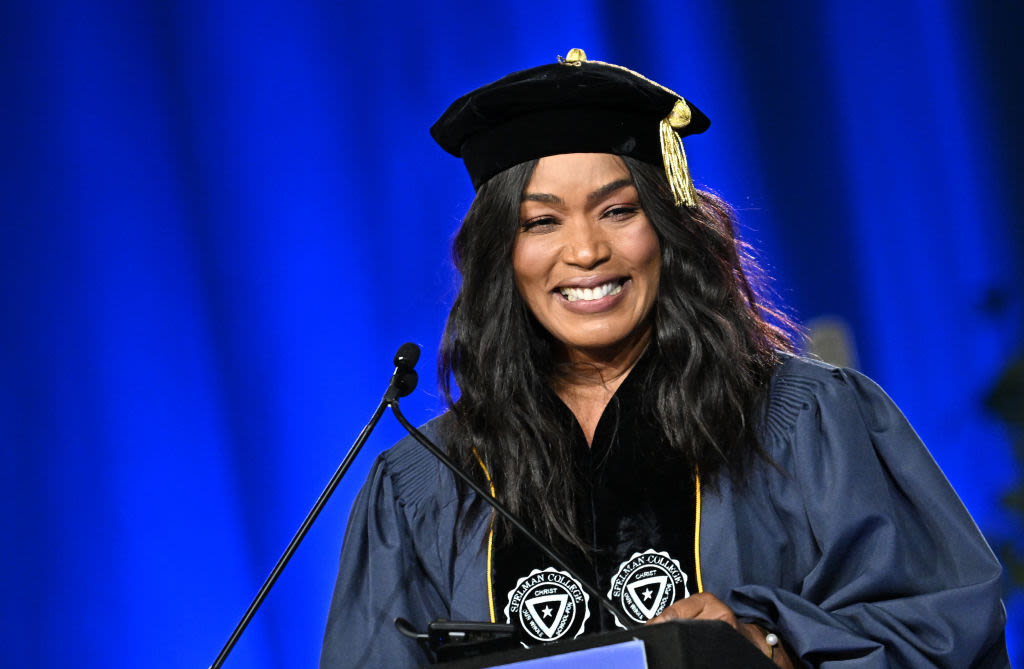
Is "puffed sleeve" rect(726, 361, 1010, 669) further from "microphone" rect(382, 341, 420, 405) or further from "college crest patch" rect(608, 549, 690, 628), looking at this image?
"microphone" rect(382, 341, 420, 405)

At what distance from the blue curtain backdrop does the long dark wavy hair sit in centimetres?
70

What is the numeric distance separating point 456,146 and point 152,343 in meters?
1.14

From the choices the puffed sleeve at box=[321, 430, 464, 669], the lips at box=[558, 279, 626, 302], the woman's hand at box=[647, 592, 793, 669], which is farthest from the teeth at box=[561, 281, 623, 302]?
the woman's hand at box=[647, 592, 793, 669]

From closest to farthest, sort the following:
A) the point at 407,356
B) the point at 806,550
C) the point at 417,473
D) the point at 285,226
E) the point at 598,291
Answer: the point at 407,356, the point at 806,550, the point at 598,291, the point at 417,473, the point at 285,226

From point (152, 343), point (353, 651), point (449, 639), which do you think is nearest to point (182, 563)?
point (152, 343)

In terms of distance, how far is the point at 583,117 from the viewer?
8.04 ft

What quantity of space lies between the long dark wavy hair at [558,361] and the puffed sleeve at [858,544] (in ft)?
0.30

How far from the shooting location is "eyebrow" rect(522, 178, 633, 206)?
2.42m

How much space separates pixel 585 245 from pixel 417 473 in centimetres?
56

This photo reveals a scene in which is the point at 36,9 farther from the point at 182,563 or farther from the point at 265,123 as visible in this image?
the point at 182,563

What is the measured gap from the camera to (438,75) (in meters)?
3.54

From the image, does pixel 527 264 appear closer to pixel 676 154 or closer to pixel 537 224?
pixel 537 224

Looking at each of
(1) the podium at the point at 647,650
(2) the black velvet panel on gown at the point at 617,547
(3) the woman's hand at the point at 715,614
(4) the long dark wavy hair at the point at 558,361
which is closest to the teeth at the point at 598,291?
(4) the long dark wavy hair at the point at 558,361

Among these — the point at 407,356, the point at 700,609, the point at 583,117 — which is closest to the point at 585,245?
the point at 583,117
